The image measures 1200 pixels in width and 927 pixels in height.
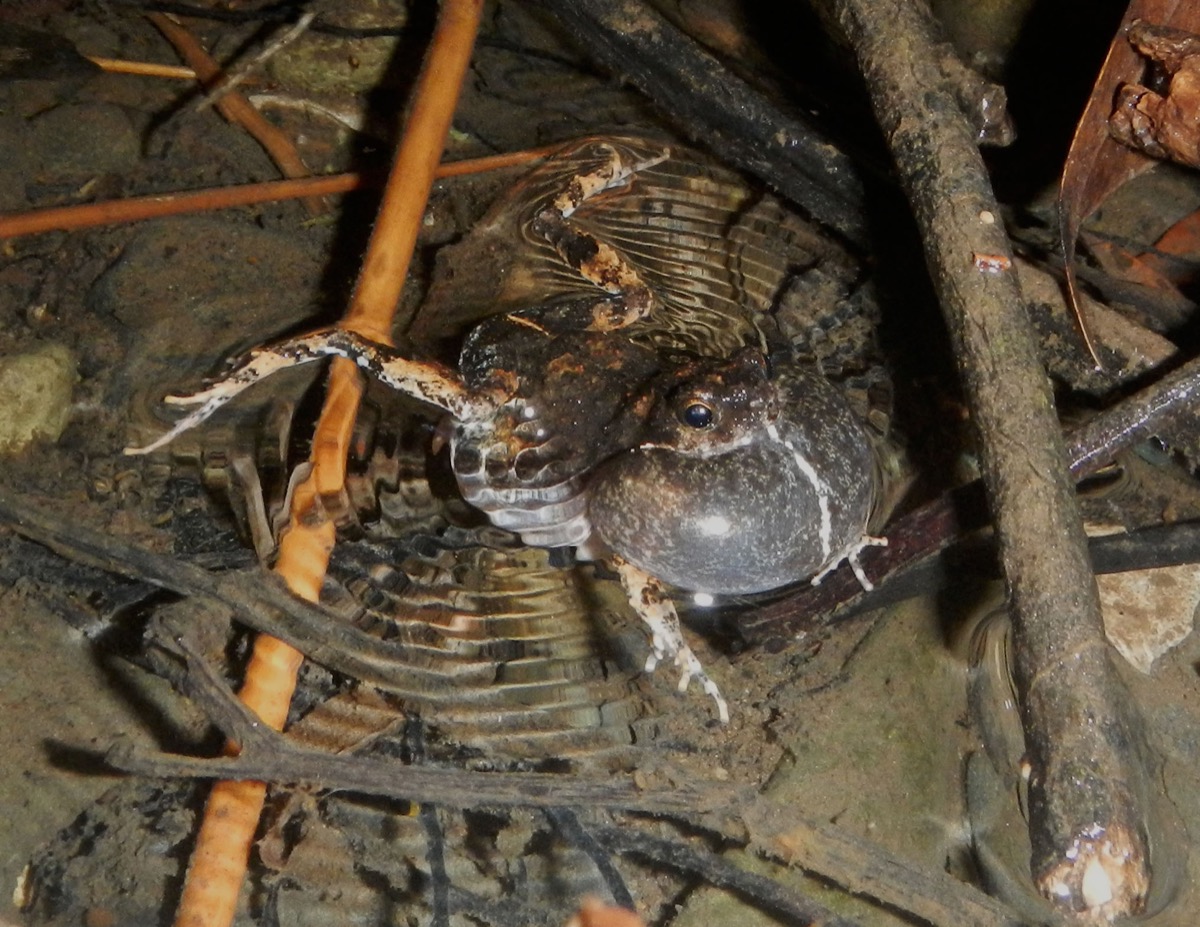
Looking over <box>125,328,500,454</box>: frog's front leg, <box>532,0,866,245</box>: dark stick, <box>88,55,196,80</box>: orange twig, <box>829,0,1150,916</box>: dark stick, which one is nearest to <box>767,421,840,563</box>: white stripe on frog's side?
<box>829,0,1150,916</box>: dark stick

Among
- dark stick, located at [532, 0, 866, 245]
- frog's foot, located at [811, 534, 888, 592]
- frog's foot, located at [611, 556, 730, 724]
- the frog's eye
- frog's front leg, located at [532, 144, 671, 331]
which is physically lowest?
frog's foot, located at [611, 556, 730, 724]

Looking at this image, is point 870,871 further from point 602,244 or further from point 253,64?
point 253,64

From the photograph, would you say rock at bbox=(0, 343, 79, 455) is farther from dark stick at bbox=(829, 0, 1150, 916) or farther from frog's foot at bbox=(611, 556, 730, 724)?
dark stick at bbox=(829, 0, 1150, 916)

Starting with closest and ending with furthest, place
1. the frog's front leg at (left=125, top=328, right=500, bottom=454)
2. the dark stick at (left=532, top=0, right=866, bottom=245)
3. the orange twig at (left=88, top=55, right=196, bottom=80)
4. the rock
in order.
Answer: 1. the frog's front leg at (left=125, top=328, right=500, bottom=454)
2. the rock
3. the dark stick at (left=532, top=0, right=866, bottom=245)
4. the orange twig at (left=88, top=55, right=196, bottom=80)

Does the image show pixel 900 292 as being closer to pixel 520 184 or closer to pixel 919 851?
pixel 520 184

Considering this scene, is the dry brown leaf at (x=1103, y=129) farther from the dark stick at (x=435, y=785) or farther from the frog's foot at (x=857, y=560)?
the dark stick at (x=435, y=785)

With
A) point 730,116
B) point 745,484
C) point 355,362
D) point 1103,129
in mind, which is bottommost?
point 355,362

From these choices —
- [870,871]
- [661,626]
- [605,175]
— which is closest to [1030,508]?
[870,871]

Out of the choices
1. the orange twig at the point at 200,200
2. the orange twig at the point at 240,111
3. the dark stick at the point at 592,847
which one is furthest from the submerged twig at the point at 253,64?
the dark stick at the point at 592,847
